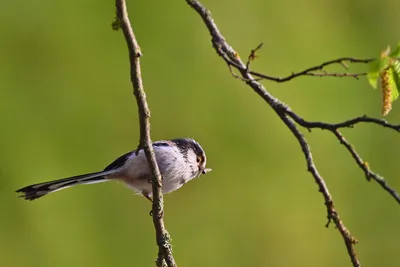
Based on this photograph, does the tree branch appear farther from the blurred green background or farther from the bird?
the blurred green background

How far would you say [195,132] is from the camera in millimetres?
3973

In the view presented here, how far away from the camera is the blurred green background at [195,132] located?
3.58 meters

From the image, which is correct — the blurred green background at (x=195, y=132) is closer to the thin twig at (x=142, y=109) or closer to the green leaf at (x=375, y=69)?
the thin twig at (x=142, y=109)

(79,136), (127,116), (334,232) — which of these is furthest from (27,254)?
(334,232)

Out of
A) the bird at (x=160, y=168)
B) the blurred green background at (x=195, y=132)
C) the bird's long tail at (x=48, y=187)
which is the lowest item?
the bird's long tail at (x=48, y=187)

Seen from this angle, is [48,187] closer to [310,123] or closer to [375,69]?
[310,123]

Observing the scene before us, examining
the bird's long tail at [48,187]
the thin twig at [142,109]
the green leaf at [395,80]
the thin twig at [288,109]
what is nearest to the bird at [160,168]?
the bird's long tail at [48,187]

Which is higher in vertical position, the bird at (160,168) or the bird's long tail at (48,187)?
the bird at (160,168)

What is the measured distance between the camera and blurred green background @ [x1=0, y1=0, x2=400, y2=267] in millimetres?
3580

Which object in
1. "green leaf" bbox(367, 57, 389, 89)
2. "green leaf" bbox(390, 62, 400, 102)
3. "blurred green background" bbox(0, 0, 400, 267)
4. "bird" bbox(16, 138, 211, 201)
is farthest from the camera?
"blurred green background" bbox(0, 0, 400, 267)

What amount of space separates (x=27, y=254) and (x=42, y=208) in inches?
10.6

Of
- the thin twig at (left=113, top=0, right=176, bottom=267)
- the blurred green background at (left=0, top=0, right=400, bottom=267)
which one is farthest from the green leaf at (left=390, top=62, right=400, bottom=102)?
the blurred green background at (left=0, top=0, right=400, bottom=267)

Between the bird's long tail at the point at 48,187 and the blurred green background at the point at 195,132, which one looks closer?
the bird's long tail at the point at 48,187

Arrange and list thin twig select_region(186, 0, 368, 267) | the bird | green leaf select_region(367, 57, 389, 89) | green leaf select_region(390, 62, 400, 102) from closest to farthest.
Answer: green leaf select_region(367, 57, 389, 89)
green leaf select_region(390, 62, 400, 102)
thin twig select_region(186, 0, 368, 267)
the bird
